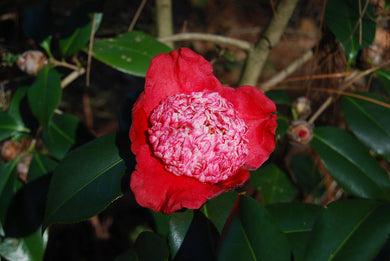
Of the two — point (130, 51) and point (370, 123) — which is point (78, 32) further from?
point (370, 123)

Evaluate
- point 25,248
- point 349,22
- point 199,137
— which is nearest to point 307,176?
point 349,22

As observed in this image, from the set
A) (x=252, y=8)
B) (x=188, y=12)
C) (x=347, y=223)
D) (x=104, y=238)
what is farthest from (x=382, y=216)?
(x=188, y=12)

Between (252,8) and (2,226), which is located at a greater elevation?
(252,8)

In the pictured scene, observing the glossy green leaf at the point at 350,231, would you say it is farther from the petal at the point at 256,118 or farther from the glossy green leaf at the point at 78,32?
the glossy green leaf at the point at 78,32

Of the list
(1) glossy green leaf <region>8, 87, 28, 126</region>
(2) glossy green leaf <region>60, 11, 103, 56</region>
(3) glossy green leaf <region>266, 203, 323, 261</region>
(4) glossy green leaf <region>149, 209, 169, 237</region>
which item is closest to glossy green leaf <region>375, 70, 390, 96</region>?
(3) glossy green leaf <region>266, 203, 323, 261</region>

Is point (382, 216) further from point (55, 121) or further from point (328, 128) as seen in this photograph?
point (55, 121)

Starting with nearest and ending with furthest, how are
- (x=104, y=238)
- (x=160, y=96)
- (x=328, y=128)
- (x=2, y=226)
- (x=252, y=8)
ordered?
(x=160, y=96), (x=2, y=226), (x=328, y=128), (x=104, y=238), (x=252, y=8)

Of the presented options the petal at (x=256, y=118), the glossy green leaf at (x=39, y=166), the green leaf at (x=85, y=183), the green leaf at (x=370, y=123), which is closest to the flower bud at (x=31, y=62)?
the glossy green leaf at (x=39, y=166)
